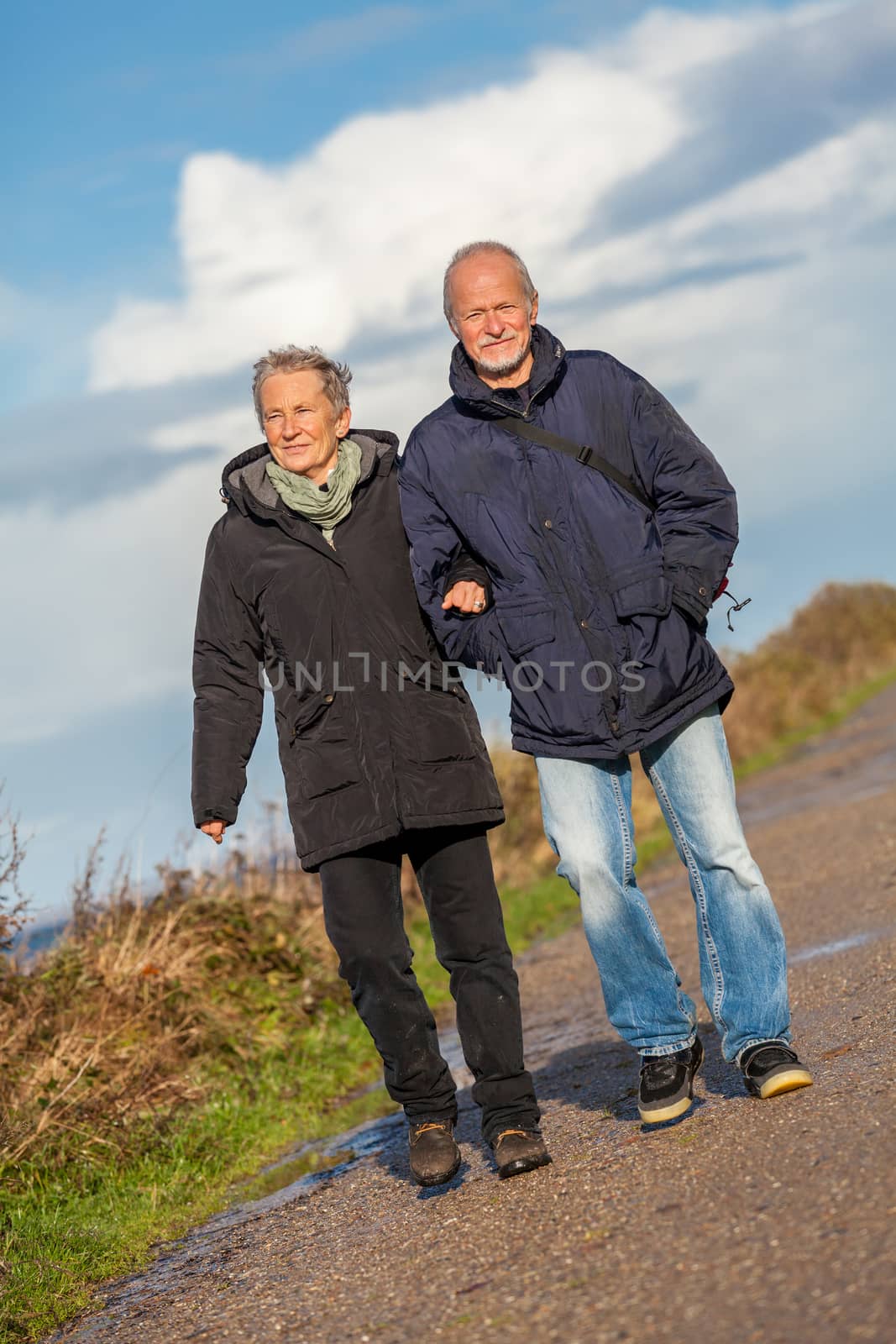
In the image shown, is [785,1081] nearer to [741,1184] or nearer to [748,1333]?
[741,1184]

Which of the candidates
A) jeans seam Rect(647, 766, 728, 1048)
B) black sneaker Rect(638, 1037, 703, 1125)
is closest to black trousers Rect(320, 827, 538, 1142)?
black sneaker Rect(638, 1037, 703, 1125)

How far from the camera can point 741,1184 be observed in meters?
3.90

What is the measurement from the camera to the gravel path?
324 centimetres

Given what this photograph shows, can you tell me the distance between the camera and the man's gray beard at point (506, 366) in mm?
4738

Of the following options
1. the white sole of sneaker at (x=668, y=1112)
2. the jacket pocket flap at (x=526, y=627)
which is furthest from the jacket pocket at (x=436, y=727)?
the white sole of sneaker at (x=668, y=1112)

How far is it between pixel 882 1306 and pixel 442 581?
2476 mm

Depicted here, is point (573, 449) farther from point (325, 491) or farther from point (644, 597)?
point (325, 491)

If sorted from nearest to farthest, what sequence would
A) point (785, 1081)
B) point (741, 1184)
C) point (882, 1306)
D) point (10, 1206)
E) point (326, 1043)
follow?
point (882, 1306) < point (741, 1184) < point (785, 1081) < point (10, 1206) < point (326, 1043)

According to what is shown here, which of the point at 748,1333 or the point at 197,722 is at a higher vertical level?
the point at 197,722

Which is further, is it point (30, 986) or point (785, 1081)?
point (30, 986)

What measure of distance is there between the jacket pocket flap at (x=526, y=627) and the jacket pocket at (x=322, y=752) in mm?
595

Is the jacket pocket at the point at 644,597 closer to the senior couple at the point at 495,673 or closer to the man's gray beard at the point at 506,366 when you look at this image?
the senior couple at the point at 495,673

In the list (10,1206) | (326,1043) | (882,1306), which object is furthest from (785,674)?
(882,1306)

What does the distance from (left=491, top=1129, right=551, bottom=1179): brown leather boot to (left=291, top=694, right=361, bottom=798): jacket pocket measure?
3.81ft
